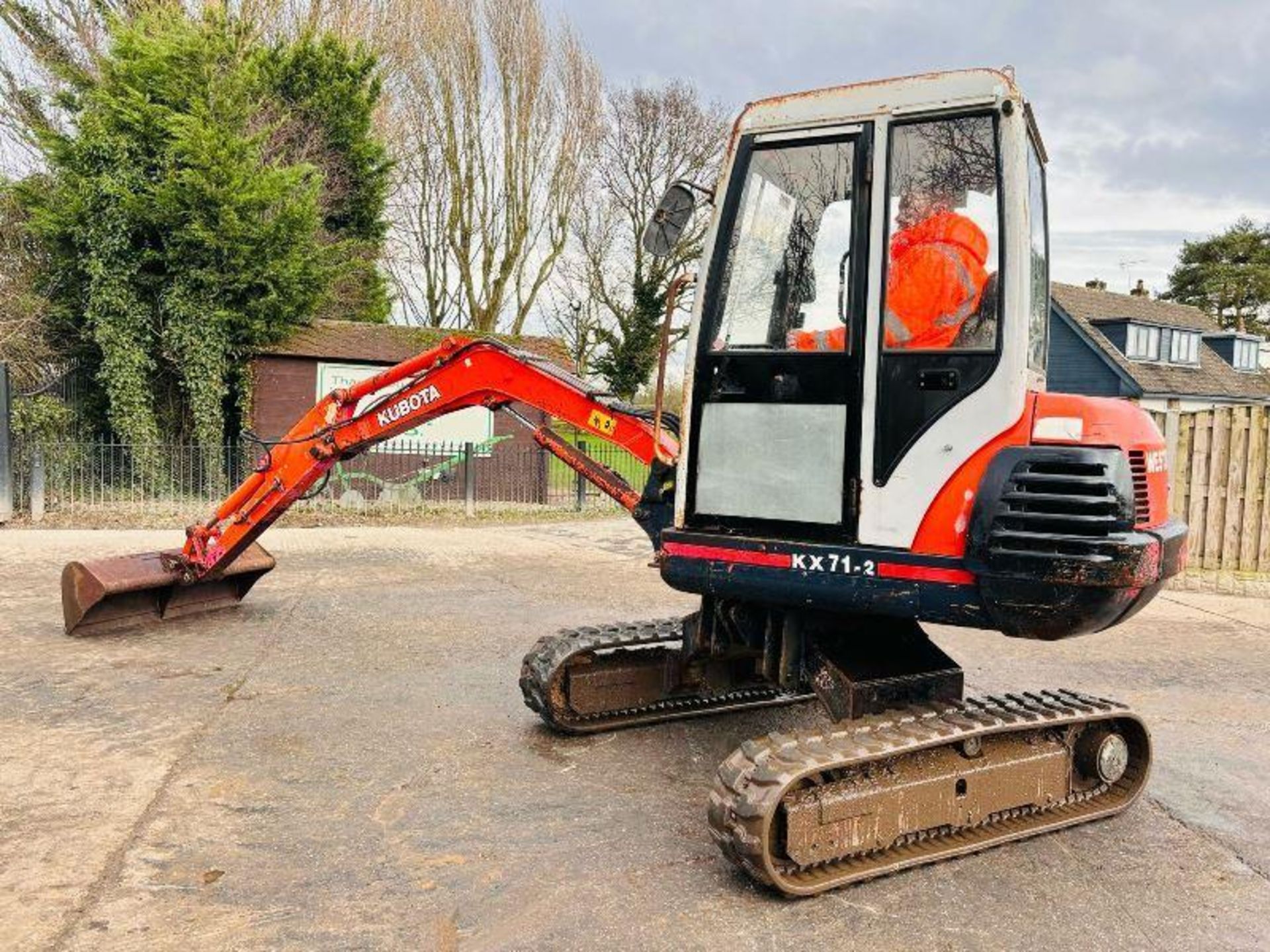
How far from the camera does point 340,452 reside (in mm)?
6598

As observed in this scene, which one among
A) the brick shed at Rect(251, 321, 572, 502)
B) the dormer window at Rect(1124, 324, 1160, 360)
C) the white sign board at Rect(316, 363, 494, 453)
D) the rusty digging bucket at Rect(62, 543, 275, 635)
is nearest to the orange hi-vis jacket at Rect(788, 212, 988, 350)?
the rusty digging bucket at Rect(62, 543, 275, 635)

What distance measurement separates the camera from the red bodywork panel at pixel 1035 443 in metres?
3.58

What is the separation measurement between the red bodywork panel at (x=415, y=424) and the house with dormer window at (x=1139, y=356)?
2608 centimetres

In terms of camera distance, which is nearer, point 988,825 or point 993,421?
point 993,421

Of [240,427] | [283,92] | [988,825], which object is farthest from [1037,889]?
[283,92]

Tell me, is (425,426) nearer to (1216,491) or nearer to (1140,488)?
(1216,491)

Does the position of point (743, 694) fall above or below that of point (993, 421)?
below

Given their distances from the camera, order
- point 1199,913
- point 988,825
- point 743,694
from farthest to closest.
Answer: point 743,694 → point 988,825 → point 1199,913

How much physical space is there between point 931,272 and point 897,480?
78 cm

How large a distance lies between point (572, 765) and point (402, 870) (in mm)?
1256

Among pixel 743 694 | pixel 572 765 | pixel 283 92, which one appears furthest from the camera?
pixel 283 92

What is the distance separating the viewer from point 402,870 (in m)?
3.63

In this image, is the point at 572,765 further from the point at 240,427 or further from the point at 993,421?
the point at 240,427

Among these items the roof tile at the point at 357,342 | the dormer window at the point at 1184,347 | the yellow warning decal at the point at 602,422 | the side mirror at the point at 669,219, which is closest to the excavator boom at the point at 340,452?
the yellow warning decal at the point at 602,422
